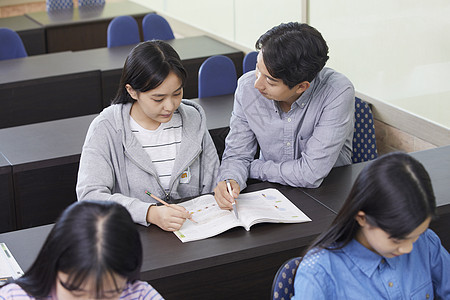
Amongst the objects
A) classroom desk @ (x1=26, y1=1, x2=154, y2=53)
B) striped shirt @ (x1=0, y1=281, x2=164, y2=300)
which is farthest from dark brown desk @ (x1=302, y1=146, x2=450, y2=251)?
classroom desk @ (x1=26, y1=1, x2=154, y2=53)

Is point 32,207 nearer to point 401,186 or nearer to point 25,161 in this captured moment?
point 25,161

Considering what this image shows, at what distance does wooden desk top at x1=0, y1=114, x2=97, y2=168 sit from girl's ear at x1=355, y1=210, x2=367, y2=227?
70.9 inches

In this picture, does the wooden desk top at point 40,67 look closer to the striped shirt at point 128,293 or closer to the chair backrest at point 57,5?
the chair backrest at point 57,5

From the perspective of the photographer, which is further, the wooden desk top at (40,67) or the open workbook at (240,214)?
the wooden desk top at (40,67)

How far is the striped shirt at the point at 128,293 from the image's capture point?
1.56 metres

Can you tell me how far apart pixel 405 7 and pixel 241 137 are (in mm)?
1095

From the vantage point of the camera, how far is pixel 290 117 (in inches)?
106

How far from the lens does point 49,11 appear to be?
6391mm

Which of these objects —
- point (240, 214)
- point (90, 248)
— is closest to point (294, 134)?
point (240, 214)

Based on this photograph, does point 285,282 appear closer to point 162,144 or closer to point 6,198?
point 162,144

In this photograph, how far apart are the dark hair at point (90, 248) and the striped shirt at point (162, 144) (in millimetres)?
1147

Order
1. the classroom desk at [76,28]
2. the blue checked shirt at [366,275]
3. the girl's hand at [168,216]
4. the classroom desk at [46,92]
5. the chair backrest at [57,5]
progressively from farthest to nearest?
the chair backrest at [57,5] → the classroom desk at [76,28] → the classroom desk at [46,92] → the girl's hand at [168,216] → the blue checked shirt at [366,275]

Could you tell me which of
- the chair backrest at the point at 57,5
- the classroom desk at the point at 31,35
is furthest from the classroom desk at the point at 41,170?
the chair backrest at the point at 57,5

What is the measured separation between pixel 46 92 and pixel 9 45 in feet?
2.29
